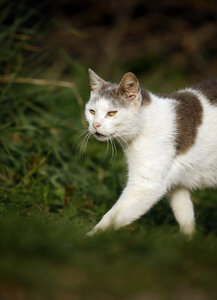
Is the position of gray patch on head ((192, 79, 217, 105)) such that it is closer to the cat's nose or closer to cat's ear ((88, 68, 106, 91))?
cat's ear ((88, 68, 106, 91))

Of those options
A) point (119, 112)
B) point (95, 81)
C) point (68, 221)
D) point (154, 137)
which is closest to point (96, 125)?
point (119, 112)

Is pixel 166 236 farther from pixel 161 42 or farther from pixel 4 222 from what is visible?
pixel 161 42

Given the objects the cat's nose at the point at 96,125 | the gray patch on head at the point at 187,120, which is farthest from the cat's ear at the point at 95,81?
the gray patch on head at the point at 187,120

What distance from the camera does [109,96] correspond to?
10.7 ft

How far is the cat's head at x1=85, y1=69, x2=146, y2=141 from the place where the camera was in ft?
10.2

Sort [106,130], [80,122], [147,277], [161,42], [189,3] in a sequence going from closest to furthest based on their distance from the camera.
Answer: [147,277], [106,130], [80,122], [189,3], [161,42]

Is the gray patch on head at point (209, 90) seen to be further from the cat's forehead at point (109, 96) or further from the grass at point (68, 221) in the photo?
the grass at point (68, 221)

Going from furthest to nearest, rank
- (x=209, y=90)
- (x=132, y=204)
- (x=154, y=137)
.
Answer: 1. (x=209, y=90)
2. (x=154, y=137)
3. (x=132, y=204)

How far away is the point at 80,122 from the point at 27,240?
10.1 feet

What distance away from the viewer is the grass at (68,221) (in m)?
1.99

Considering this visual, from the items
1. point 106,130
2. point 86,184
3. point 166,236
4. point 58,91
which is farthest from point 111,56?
point 166,236

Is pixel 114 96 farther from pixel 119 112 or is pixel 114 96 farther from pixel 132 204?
pixel 132 204

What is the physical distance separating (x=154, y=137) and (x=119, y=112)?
0.35 meters

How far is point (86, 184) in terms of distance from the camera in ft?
14.3
